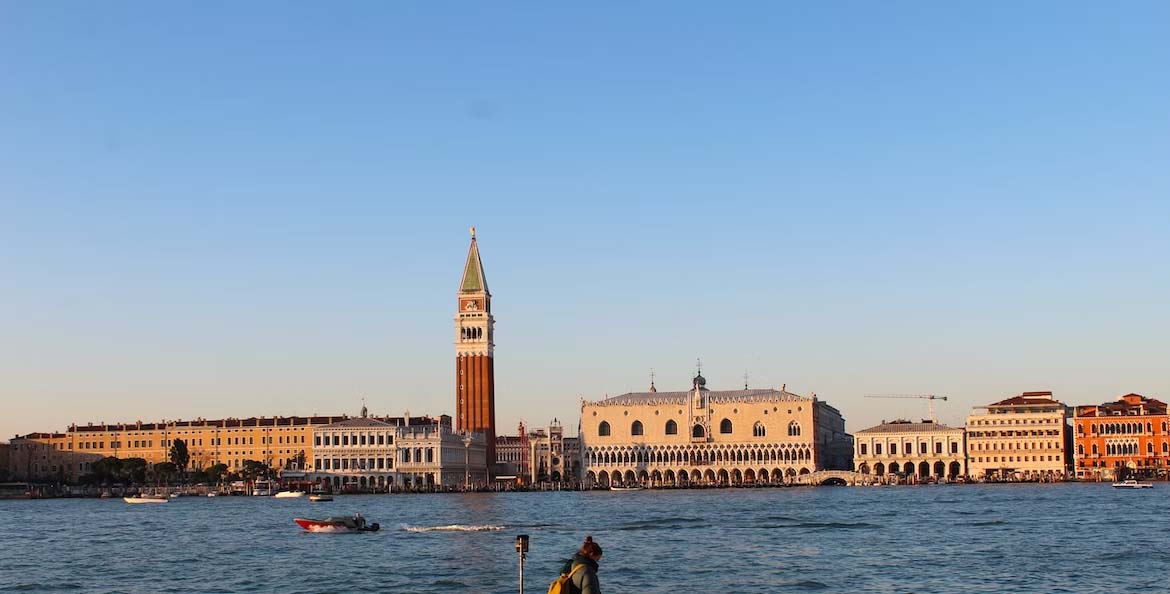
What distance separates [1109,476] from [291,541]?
93.7 m

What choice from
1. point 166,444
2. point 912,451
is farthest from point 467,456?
point 912,451

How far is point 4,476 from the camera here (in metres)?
141

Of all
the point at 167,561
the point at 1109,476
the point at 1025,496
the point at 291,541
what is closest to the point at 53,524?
the point at 291,541

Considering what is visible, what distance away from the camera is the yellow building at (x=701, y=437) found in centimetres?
13288

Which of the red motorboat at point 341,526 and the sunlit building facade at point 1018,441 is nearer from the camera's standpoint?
the red motorboat at point 341,526

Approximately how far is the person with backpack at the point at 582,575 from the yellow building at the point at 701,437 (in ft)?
386

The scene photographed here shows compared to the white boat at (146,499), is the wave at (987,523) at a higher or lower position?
higher

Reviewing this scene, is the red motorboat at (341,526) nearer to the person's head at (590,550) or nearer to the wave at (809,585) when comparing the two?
the wave at (809,585)

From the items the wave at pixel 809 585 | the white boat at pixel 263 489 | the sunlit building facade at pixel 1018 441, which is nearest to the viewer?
the wave at pixel 809 585

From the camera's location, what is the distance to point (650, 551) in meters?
45.2

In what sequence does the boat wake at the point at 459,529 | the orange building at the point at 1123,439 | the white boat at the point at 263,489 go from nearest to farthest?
the boat wake at the point at 459,529
the white boat at the point at 263,489
the orange building at the point at 1123,439

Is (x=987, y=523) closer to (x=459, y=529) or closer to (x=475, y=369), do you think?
(x=459, y=529)

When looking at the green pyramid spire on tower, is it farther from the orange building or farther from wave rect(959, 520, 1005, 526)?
wave rect(959, 520, 1005, 526)

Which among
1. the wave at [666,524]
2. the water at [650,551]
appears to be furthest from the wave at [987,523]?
the wave at [666,524]
